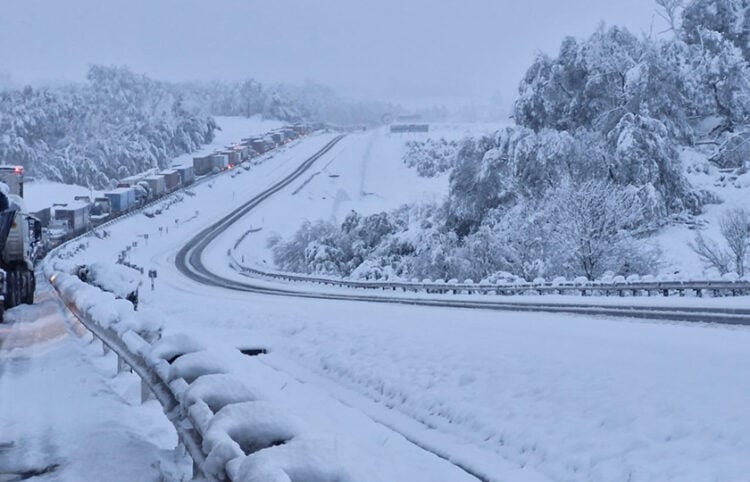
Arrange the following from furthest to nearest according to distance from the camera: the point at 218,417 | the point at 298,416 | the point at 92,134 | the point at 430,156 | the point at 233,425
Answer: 1. the point at 430,156
2. the point at 92,134
3. the point at 298,416
4. the point at 218,417
5. the point at 233,425

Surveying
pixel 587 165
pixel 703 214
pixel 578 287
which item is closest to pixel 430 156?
pixel 587 165

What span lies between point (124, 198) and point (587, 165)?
185 feet

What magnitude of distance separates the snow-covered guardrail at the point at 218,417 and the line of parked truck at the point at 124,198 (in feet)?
182

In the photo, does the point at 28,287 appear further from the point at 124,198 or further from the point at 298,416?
the point at 124,198

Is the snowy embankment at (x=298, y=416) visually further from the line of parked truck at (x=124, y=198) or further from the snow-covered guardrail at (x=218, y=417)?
the line of parked truck at (x=124, y=198)

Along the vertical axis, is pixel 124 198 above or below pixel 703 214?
below

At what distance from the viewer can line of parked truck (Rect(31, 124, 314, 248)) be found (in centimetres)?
7356

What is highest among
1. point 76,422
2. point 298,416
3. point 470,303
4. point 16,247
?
point 298,416

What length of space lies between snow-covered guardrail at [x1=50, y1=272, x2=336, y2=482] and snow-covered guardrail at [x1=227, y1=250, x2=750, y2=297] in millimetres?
21223

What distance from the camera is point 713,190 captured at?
52531mm

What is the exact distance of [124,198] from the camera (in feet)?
296

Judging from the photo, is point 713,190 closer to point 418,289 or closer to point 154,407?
point 418,289

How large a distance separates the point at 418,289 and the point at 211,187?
284 ft

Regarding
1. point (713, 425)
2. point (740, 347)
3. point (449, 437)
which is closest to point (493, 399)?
point (449, 437)
